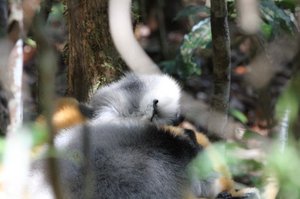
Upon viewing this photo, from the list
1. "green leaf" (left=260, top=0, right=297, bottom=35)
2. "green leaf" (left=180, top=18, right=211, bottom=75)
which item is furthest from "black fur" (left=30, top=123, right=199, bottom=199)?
"green leaf" (left=180, top=18, right=211, bottom=75)

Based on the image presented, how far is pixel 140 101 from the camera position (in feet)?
10.2

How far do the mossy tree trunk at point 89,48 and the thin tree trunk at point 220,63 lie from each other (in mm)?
549

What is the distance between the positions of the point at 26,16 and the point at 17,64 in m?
0.35

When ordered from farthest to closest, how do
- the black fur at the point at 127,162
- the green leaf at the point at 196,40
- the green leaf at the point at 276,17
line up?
the green leaf at the point at 196,40 < the green leaf at the point at 276,17 < the black fur at the point at 127,162

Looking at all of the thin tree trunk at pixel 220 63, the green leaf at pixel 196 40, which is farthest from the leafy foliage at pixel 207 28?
the thin tree trunk at pixel 220 63

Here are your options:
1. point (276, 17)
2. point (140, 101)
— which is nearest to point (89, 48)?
point (140, 101)

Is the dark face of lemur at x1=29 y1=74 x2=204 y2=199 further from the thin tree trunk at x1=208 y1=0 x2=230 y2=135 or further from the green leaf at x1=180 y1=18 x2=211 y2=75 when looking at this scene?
the green leaf at x1=180 y1=18 x2=211 y2=75

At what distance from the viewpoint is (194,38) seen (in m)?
4.65

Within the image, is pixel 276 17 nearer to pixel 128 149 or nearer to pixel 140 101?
pixel 140 101

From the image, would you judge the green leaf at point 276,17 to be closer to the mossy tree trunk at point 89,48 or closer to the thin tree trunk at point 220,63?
the thin tree trunk at point 220,63

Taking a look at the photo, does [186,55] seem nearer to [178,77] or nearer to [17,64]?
[178,77]

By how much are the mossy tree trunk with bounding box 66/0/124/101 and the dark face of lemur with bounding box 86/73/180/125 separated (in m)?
0.32

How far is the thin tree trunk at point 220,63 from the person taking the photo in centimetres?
337

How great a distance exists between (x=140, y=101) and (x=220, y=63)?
2.07 feet
